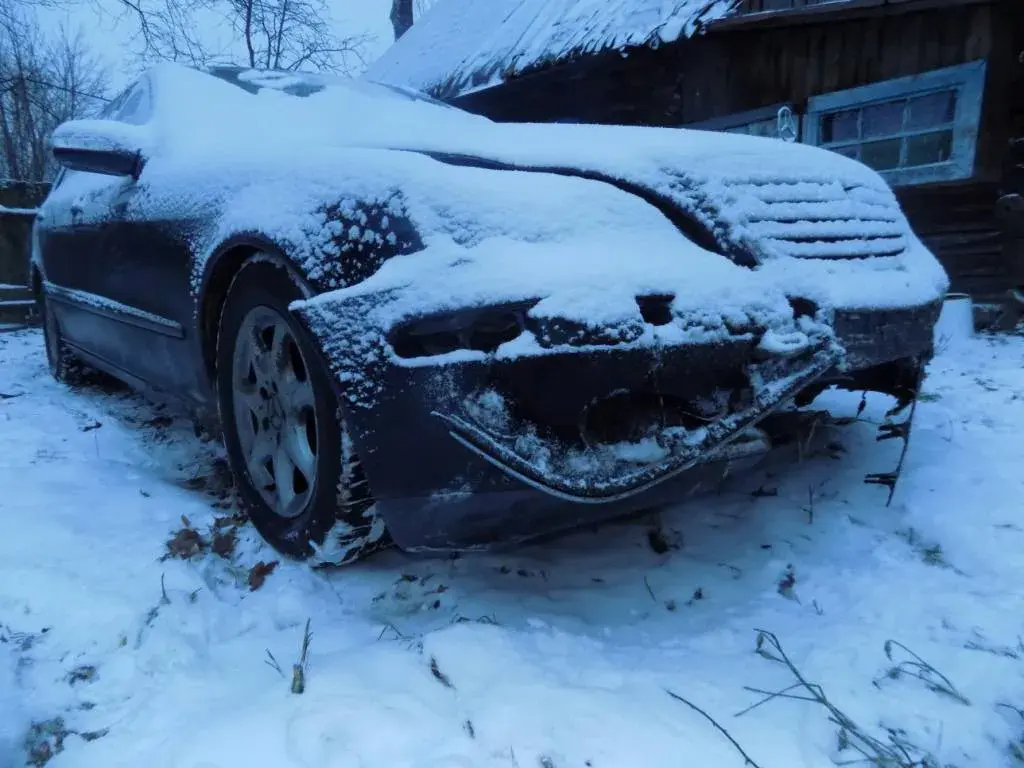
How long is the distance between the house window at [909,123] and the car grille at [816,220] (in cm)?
472

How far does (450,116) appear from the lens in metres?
2.93

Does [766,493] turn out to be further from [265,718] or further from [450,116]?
[450,116]

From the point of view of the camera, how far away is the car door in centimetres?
232

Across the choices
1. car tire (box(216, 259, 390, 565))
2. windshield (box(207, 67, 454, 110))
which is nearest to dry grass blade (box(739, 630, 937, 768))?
car tire (box(216, 259, 390, 565))

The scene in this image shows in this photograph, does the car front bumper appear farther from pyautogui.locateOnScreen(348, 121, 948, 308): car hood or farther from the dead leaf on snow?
the dead leaf on snow

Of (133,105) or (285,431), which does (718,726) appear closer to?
(285,431)

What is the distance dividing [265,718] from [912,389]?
199 cm

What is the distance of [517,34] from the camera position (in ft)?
29.3

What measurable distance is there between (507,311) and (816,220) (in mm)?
984

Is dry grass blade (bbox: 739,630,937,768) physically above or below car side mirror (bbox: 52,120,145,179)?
below

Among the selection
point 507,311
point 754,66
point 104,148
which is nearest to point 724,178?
point 507,311

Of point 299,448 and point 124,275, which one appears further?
point 124,275

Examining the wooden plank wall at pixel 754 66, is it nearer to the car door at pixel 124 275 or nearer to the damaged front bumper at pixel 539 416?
the car door at pixel 124 275

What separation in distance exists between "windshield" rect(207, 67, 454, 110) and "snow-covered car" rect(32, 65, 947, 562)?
526 mm
